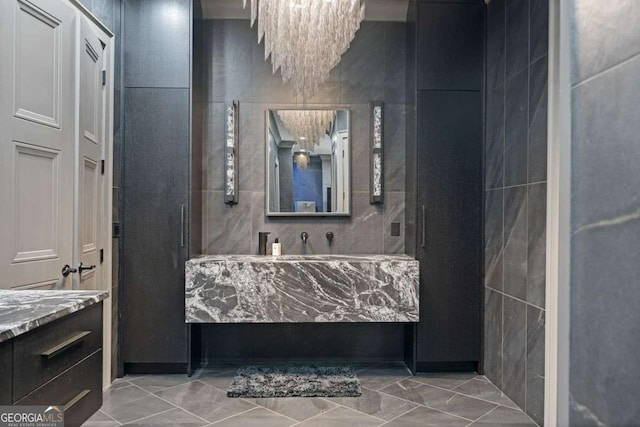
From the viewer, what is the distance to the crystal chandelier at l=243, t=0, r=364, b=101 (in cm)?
249

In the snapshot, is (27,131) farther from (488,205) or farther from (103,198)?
(488,205)

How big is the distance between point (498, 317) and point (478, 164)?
A: 3.71 feet

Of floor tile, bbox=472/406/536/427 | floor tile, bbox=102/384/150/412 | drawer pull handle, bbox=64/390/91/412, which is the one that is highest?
drawer pull handle, bbox=64/390/91/412

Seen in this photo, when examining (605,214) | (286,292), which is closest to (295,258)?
(286,292)

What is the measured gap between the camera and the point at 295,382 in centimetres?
326

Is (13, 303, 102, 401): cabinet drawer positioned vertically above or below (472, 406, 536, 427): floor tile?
above

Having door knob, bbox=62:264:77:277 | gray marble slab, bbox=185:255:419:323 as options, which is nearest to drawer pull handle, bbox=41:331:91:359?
door knob, bbox=62:264:77:277

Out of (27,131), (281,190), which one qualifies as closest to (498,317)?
(281,190)

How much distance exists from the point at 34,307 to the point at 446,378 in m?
2.78

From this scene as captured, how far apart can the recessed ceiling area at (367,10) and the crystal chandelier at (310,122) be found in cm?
86

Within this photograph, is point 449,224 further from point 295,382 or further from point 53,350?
point 53,350

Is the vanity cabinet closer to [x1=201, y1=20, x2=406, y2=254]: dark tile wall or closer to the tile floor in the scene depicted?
the tile floor

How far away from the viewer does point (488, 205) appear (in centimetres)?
337

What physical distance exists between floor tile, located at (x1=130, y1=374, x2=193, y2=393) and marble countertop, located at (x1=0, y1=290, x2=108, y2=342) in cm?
152
